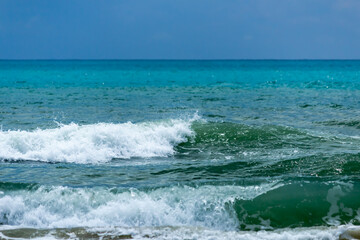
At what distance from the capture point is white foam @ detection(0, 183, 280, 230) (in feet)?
27.8

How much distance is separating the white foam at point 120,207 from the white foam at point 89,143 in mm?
3603

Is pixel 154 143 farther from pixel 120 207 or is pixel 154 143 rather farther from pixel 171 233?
pixel 171 233

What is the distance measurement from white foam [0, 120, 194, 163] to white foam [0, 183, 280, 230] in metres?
3.60

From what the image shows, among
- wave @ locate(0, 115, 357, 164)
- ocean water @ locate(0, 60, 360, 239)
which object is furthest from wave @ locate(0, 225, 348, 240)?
wave @ locate(0, 115, 357, 164)

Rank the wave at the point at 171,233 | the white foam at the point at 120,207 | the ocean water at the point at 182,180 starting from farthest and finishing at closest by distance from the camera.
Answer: the white foam at the point at 120,207 → the ocean water at the point at 182,180 → the wave at the point at 171,233

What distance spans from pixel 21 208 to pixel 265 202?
4.64 meters

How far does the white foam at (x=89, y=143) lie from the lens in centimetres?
1304

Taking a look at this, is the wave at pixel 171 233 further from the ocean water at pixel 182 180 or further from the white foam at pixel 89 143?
the white foam at pixel 89 143

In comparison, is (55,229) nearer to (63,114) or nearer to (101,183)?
(101,183)

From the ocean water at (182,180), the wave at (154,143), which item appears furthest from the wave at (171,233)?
the wave at (154,143)

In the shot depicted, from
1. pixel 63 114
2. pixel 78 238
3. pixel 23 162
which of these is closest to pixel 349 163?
pixel 78 238

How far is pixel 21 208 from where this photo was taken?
8836 mm

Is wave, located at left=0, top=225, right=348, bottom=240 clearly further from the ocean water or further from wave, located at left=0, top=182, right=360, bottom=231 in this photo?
wave, located at left=0, top=182, right=360, bottom=231

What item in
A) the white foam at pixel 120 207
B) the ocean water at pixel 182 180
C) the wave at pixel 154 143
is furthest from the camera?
the wave at pixel 154 143
